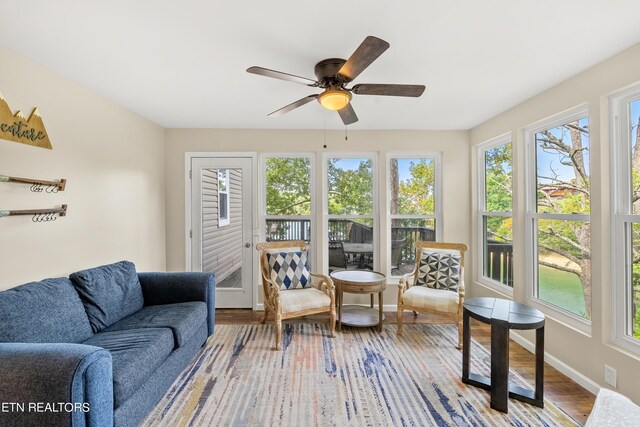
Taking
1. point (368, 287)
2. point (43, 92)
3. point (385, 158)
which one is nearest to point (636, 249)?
point (368, 287)

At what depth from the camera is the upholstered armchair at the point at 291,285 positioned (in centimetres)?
302

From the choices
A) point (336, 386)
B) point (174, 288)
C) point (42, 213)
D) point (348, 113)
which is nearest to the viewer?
point (42, 213)

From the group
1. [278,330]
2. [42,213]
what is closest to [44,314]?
[42,213]

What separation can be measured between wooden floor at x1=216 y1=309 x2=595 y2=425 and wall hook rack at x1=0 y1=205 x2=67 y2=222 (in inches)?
79.4

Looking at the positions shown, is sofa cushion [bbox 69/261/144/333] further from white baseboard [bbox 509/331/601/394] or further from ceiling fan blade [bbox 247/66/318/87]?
white baseboard [bbox 509/331/601/394]

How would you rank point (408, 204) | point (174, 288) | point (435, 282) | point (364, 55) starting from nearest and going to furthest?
point (364, 55)
point (174, 288)
point (435, 282)
point (408, 204)

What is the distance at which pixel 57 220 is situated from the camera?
7.55ft

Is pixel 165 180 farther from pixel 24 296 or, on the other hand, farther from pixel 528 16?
pixel 528 16

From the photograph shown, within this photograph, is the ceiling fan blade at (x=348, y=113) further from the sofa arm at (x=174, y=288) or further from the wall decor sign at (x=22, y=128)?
the wall decor sign at (x=22, y=128)

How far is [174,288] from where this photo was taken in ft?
9.22

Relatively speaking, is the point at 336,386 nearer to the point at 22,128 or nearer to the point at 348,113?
the point at 348,113

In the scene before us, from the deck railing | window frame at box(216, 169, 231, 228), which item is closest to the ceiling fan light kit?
the deck railing

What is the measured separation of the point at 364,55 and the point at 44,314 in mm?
2483

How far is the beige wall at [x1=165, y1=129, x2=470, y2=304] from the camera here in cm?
391
